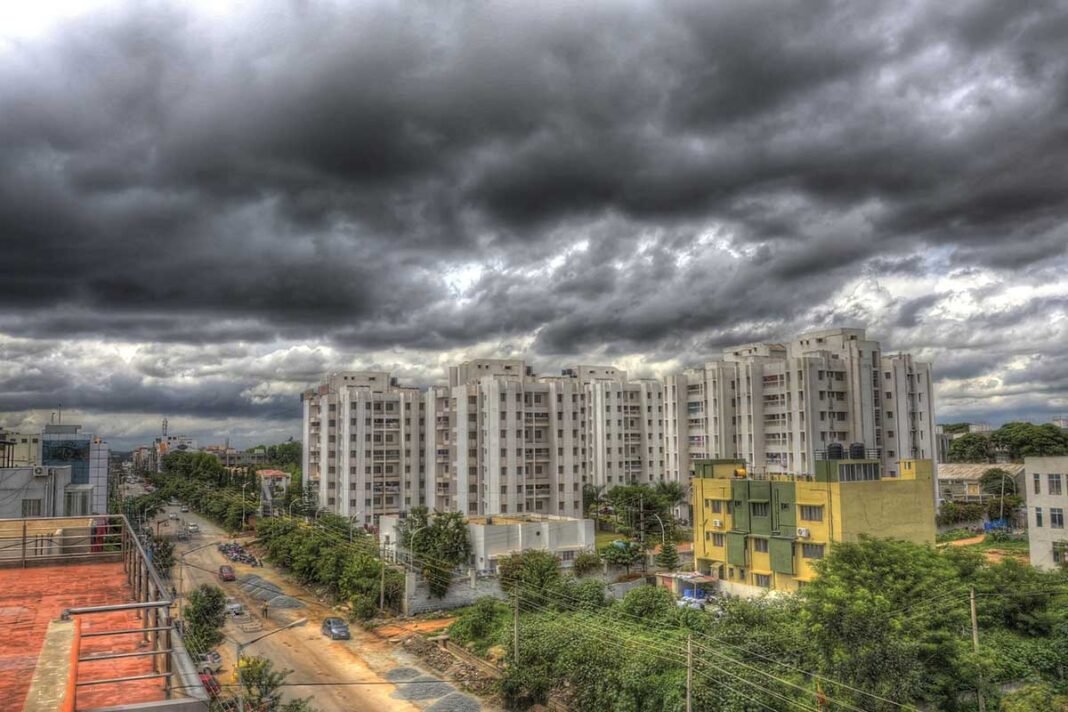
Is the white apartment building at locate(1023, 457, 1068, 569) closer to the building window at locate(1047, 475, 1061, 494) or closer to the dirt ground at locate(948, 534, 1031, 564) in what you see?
the building window at locate(1047, 475, 1061, 494)

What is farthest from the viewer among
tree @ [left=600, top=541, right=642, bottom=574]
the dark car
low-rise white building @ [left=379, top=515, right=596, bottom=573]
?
tree @ [left=600, top=541, right=642, bottom=574]

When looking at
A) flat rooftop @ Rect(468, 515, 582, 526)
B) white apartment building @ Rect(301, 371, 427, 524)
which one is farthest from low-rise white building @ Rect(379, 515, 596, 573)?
white apartment building @ Rect(301, 371, 427, 524)

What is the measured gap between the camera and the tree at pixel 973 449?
375 ft

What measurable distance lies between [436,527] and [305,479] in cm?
5093

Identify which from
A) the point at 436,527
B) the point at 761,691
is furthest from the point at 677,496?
the point at 761,691

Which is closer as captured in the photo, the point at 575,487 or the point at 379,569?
the point at 379,569

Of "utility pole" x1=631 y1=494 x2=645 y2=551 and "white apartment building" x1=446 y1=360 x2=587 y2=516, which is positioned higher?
"white apartment building" x1=446 y1=360 x2=587 y2=516

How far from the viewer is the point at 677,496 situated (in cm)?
8244

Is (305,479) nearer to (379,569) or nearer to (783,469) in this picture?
(379,569)

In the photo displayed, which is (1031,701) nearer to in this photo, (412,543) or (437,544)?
(437,544)

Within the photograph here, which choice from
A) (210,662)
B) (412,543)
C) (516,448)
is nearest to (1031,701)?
(210,662)

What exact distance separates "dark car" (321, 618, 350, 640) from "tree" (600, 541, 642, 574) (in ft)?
62.9

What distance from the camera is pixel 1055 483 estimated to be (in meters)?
48.9

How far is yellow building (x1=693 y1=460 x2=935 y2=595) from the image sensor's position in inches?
1607
